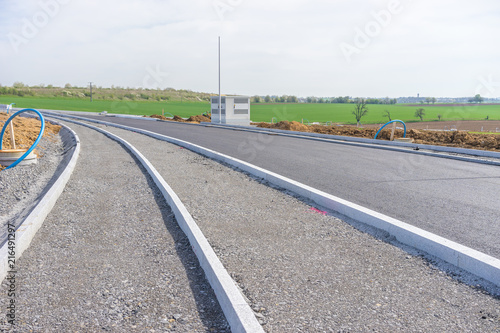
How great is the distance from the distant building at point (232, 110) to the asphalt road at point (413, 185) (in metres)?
21.7

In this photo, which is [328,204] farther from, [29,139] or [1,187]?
[29,139]

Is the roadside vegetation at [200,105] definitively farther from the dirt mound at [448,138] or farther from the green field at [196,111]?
the dirt mound at [448,138]

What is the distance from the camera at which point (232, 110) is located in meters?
35.8

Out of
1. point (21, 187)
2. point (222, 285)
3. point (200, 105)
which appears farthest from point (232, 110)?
point (200, 105)

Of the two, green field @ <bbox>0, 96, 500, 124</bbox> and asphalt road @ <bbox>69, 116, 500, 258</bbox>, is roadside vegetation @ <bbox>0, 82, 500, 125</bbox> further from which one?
asphalt road @ <bbox>69, 116, 500, 258</bbox>

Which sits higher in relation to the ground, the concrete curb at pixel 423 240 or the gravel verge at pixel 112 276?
the concrete curb at pixel 423 240

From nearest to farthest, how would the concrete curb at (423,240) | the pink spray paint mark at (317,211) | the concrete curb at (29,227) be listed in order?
the concrete curb at (423,240) → the concrete curb at (29,227) → the pink spray paint mark at (317,211)

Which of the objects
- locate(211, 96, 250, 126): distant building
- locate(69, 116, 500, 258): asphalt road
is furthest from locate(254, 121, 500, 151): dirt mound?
locate(211, 96, 250, 126): distant building

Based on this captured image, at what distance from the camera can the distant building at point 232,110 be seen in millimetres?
35438

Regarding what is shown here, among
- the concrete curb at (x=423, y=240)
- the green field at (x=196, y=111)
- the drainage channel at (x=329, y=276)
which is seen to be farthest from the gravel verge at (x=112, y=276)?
the green field at (x=196, y=111)

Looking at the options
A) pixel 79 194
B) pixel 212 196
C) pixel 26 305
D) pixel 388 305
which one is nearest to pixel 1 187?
pixel 79 194

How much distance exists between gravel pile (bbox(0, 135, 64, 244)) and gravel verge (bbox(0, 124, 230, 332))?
0.73m

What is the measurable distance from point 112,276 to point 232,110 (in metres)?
32.6

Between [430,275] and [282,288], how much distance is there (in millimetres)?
1588
